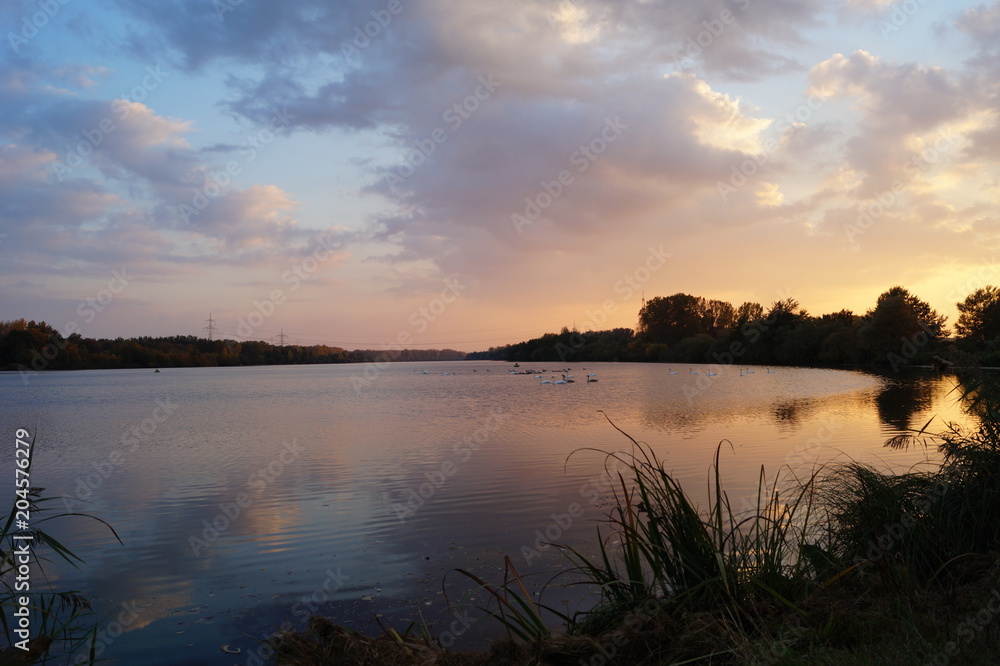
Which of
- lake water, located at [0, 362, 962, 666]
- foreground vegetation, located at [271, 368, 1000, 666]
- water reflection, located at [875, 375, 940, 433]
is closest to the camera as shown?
foreground vegetation, located at [271, 368, 1000, 666]

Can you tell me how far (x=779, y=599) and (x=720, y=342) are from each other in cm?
9836

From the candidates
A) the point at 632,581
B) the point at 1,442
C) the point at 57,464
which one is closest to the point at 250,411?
the point at 1,442

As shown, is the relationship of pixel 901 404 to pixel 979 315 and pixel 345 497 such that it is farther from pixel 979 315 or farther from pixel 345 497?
pixel 979 315

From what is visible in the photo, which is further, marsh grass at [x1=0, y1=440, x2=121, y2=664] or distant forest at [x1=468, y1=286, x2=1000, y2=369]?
distant forest at [x1=468, y1=286, x2=1000, y2=369]

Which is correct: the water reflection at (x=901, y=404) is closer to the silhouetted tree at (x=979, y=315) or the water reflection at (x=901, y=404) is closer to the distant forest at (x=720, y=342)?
the distant forest at (x=720, y=342)

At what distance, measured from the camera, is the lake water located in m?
6.18

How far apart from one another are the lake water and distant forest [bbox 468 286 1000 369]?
468cm

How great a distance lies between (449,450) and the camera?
53.8 feet

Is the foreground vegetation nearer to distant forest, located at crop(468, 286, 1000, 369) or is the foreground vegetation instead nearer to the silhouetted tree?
distant forest, located at crop(468, 286, 1000, 369)

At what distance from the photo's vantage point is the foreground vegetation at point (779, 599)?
11.0 ft

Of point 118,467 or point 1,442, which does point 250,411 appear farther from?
point 118,467

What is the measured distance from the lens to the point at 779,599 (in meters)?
3.65

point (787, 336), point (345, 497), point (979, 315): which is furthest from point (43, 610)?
point (787, 336)

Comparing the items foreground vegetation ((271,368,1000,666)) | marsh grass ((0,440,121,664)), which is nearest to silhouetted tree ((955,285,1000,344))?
foreground vegetation ((271,368,1000,666))
